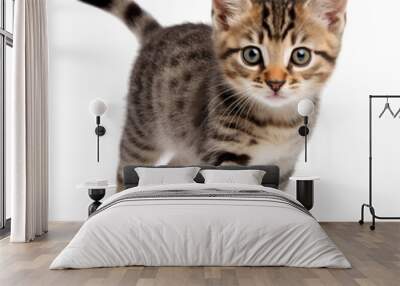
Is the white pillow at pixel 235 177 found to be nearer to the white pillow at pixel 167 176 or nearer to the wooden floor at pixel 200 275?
the white pillow at pixel 167 176

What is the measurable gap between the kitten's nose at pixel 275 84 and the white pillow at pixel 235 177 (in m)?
0.80

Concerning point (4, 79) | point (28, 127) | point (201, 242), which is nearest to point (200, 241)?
point (201, 242)

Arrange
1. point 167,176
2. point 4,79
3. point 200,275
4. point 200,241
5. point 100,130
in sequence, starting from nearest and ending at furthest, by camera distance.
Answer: point 200,275, point 200,241, point 167,176, point 4,79, point 100,130

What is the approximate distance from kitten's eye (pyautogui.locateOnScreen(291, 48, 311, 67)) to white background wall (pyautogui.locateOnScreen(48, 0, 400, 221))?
624 millimetres

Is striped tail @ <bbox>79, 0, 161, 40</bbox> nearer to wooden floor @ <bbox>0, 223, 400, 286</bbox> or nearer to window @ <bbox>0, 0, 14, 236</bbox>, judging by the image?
window @ <bbox>0, 0, 14, 236</bbox>

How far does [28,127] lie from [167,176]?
4.35 feet

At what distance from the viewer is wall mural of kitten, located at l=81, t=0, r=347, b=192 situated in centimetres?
560

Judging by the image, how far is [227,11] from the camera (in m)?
5.80

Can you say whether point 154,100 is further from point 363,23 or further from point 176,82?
point 363,23

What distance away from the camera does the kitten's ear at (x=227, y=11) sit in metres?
5.62

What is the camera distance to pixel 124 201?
4.14 m

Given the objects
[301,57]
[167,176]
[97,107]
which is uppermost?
[301,57]

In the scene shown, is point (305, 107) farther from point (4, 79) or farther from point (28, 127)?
point (4, 79)

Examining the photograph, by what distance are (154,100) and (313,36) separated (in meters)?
1.69
